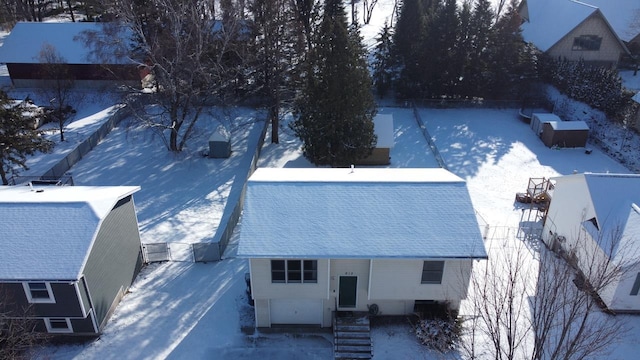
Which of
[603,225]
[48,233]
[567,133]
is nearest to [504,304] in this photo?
[603,225]

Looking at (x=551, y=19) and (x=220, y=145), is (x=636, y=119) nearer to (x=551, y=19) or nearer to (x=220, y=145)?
(x=551, y=19)

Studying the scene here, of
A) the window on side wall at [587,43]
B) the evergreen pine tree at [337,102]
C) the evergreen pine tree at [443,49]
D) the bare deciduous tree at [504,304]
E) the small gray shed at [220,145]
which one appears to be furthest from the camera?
the window on side wall at [587,43]

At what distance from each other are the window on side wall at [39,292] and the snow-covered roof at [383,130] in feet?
68.3

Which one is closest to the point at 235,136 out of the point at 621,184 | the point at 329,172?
the point at 329,172

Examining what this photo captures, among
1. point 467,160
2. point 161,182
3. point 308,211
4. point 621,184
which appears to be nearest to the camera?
point 308,211

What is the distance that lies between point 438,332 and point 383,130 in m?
16.6

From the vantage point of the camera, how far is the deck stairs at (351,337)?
18.7m

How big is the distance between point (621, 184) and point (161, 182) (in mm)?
25260

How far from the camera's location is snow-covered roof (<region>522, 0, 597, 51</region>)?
146ft

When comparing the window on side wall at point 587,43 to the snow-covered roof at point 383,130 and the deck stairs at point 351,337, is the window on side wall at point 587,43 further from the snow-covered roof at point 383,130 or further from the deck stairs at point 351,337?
the deck stairs at point 351,337

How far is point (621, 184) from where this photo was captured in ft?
72.6

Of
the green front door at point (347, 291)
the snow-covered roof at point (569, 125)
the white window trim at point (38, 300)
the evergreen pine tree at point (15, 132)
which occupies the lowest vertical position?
the green front door at point (347, 291)

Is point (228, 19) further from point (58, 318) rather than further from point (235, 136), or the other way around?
point (58, 318)

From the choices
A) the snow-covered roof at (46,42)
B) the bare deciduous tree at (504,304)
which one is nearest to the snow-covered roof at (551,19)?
the bare deciduous tree at (504,304)
